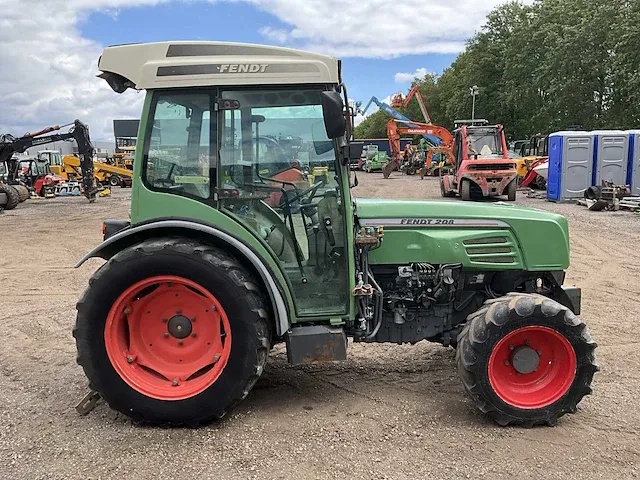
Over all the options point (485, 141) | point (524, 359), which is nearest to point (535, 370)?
point (524, 359)

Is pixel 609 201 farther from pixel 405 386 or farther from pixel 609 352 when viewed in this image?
pixel 405 386

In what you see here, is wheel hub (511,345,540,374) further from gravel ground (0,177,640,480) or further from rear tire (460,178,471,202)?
rear tire (460,178,471,202)

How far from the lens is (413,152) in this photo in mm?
38062

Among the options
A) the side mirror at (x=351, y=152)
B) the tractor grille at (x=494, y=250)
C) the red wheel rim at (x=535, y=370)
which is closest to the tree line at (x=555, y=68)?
the tractor grille at (x=494, y=250)

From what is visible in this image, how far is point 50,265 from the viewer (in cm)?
1000

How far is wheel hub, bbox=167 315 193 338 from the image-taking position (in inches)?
153

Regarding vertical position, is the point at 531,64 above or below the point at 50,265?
above

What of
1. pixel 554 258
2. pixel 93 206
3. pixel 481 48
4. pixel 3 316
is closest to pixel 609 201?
pixel 554 258

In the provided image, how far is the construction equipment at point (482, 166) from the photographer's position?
1817 centimetres

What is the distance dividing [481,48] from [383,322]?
48144 millimetres

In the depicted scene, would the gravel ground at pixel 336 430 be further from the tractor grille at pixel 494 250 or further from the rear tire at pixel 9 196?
the rear tire at pixel 9 196

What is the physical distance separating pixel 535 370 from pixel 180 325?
93.0 inches

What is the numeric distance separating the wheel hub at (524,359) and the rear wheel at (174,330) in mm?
1618

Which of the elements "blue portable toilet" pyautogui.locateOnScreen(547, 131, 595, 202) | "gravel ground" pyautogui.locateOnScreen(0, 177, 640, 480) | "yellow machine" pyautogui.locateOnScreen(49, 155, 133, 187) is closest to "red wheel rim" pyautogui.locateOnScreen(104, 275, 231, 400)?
"gravel ground" pyautogui.locateOnScreen(0, 177, 640, 480)
